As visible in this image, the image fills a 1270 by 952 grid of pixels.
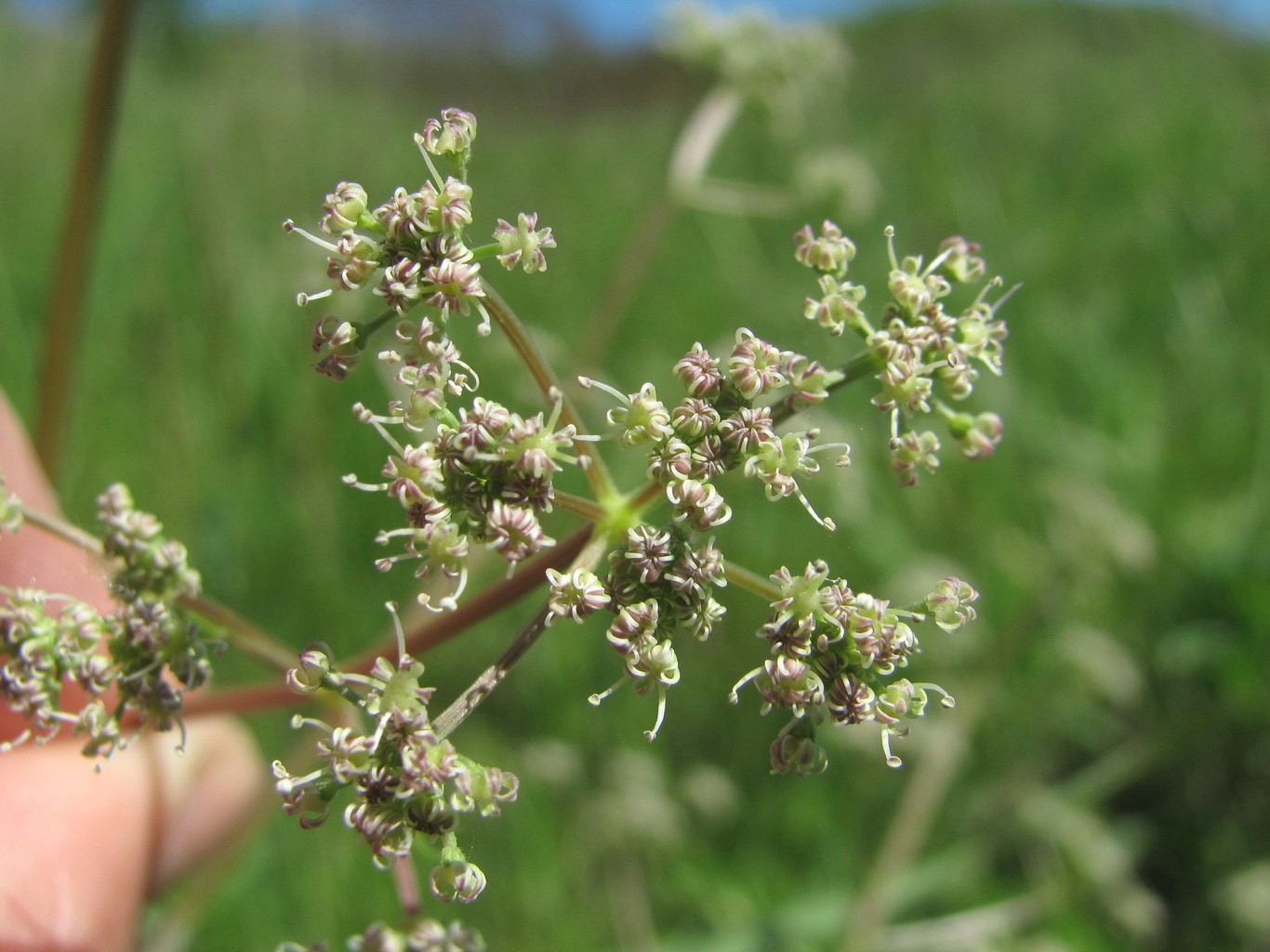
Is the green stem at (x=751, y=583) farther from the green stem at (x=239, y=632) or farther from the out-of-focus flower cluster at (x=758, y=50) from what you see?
the out-of-focus flower cluster at (x=758, y=50)

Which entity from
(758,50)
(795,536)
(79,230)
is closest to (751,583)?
(79,230)

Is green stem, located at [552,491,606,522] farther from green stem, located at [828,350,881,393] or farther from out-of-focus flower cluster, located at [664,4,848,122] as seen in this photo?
out-of-focus flower cluster, located at [664,4,848,122]

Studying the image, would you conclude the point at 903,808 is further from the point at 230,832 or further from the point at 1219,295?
the point at 1219,295

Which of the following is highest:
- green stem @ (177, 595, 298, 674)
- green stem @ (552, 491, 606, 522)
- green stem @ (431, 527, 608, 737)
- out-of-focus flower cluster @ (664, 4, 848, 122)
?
out-of-focus flower cluster @ (664, 4, 848, 122)

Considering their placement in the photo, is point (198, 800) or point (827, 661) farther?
point (198, 800)

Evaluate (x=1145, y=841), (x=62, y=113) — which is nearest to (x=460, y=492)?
(x=1145, y=841)

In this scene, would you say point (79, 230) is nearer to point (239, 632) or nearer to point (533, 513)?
point (239, 632)

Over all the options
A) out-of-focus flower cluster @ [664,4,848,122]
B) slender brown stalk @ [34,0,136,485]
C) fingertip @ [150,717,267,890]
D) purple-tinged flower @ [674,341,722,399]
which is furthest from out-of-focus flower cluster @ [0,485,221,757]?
out-of-focus flower cluster @ [664,4,848,122]
